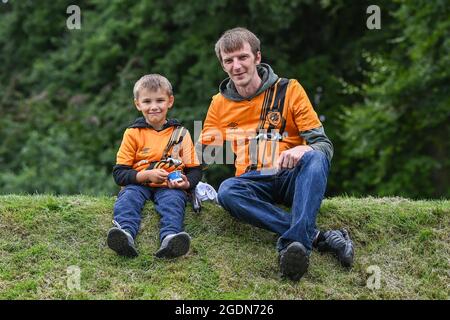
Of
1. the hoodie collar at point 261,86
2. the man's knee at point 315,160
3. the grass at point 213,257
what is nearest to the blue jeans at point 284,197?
the man's knee at point 315,160

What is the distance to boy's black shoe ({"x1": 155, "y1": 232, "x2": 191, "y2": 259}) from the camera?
5.38 metres

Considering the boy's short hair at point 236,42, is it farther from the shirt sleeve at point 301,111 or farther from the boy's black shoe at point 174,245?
the boy's black shoe at point 174,245

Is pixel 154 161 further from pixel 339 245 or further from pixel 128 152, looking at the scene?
pixel 339 245

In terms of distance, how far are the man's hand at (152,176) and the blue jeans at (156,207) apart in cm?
14

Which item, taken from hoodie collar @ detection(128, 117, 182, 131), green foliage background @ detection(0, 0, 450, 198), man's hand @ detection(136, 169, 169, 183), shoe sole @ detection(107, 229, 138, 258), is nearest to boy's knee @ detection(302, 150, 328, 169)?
man's hand @ detection(136, 169, 169, 183)

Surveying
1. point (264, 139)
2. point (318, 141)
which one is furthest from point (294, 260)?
point (264, 139)

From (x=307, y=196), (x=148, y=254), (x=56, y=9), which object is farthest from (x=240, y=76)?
(x=56, y=9)

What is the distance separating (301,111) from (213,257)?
1254 mm

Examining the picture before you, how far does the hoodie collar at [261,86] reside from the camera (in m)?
5.88

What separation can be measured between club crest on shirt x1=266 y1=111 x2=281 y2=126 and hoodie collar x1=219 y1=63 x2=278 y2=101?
193 mm

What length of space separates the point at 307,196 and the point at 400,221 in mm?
1246

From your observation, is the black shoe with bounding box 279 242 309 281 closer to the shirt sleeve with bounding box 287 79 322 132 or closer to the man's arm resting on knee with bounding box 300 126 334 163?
the man's arm resting on knee with bounding box 300 126 334 163

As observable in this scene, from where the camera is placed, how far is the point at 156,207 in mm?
5938
